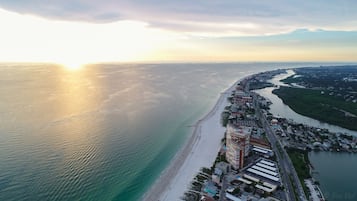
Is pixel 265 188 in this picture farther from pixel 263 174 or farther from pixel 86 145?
pixel 86 145

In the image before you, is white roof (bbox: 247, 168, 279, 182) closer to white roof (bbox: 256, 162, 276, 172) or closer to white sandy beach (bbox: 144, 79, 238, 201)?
white roof (bbox: 256, 162, 276, 172)

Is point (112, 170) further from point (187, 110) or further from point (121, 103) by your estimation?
point (121, 103)

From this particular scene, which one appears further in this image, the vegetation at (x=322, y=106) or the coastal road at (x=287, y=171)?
the vegetation at (x=322, y=106)

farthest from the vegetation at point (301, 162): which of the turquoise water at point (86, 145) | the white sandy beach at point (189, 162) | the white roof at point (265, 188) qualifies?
the turquoise water at point (86, 145)

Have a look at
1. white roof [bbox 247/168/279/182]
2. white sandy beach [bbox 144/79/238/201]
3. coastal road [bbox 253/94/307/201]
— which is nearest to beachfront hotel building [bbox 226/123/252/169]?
white roof [bbox 247/168/279/182]

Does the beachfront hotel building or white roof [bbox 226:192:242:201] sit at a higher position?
the beachfront hotel building

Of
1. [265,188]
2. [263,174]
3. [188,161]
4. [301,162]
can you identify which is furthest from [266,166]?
[188,161]

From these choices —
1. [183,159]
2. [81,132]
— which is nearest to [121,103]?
[81,132]

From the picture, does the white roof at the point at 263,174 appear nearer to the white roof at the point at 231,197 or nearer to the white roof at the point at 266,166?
the white roof at the point at 266,166
